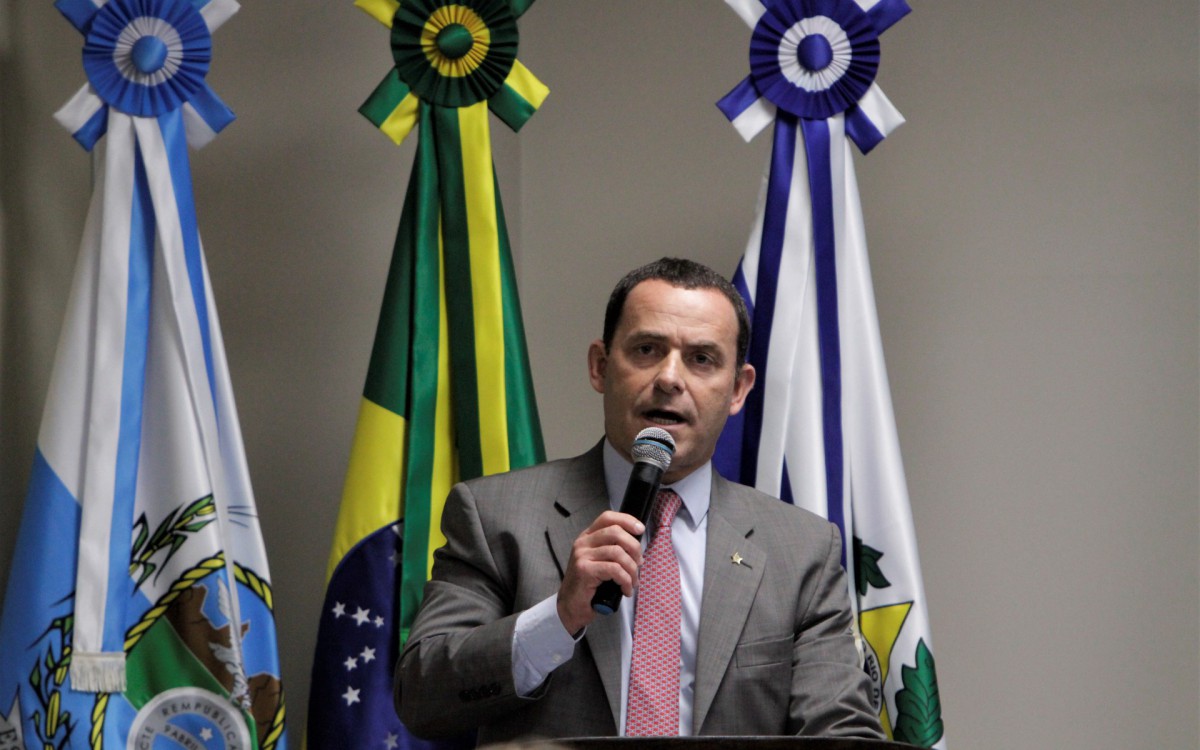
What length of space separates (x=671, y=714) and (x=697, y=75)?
216 cm

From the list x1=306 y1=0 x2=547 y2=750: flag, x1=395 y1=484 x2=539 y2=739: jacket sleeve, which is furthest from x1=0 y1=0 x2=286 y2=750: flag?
x1=395 y1=484 x2=539 y2=739: jacket sleeve

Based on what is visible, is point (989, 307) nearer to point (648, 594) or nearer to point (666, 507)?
point (666, 507)

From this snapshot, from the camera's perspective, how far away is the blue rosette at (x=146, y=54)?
2.82 metres

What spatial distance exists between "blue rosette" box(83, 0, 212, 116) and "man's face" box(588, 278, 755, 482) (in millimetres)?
1182

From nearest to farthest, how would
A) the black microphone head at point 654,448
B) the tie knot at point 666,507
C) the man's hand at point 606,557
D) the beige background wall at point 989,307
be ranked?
the man's hand at point 606,557, the black microphone head at point 654,448, the tie knot at point 666,507, the beige background wall at point 989,307

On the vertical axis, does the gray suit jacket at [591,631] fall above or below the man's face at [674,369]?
below

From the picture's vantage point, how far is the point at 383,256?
3539 mm

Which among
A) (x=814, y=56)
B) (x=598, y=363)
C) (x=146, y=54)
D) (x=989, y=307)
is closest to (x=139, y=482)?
(x=146, y=54)

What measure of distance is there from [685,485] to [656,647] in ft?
1.03

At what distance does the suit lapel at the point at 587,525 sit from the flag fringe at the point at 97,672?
1082 mm

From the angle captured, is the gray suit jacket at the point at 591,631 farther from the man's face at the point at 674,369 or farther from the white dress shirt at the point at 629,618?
the man's face at the point at 674,369

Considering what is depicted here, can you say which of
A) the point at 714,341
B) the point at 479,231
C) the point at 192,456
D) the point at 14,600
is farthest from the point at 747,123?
the point at 14,600

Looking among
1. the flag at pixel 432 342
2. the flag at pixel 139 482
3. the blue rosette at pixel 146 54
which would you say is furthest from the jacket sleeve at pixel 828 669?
the blue rosette at pixel 146 54

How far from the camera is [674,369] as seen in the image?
2297mm
